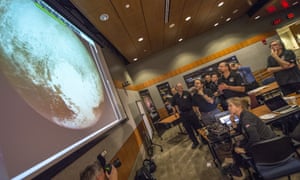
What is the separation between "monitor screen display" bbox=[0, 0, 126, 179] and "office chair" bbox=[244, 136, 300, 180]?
171 centimetres

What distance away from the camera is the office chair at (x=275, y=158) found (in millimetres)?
1774

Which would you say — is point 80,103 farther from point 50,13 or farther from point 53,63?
point 50,13

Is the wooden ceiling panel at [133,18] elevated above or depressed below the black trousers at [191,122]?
above

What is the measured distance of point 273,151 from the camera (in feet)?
5.97

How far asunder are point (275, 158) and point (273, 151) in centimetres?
11

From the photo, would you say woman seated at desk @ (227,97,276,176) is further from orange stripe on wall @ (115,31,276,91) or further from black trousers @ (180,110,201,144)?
orange stripe on wall @ (115,31,276,91)

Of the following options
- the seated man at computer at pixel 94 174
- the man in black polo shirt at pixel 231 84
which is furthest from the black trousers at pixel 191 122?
the seated man at computer at pixel 94 174

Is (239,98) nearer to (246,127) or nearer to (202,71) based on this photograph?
(246,127)

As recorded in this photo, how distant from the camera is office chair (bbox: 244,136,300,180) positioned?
1.77 m

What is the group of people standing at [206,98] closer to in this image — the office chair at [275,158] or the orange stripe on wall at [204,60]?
the office chair at [275,158]

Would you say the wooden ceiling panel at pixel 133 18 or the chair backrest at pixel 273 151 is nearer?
the chair backrest at pixel 273 151

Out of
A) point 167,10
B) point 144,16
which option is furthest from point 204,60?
point 144,16

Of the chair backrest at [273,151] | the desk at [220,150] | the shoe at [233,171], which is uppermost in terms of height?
the chair backrest at [273,151]

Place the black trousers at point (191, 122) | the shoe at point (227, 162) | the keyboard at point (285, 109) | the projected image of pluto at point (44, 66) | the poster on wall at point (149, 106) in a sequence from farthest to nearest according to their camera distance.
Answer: the poster on wall at point (149, 106)
the black trousers at point (191, 122)
the shoe at point (227, 162)
the keyboard at point (285, 109)
the projected image of pluto at point (44, 66)
